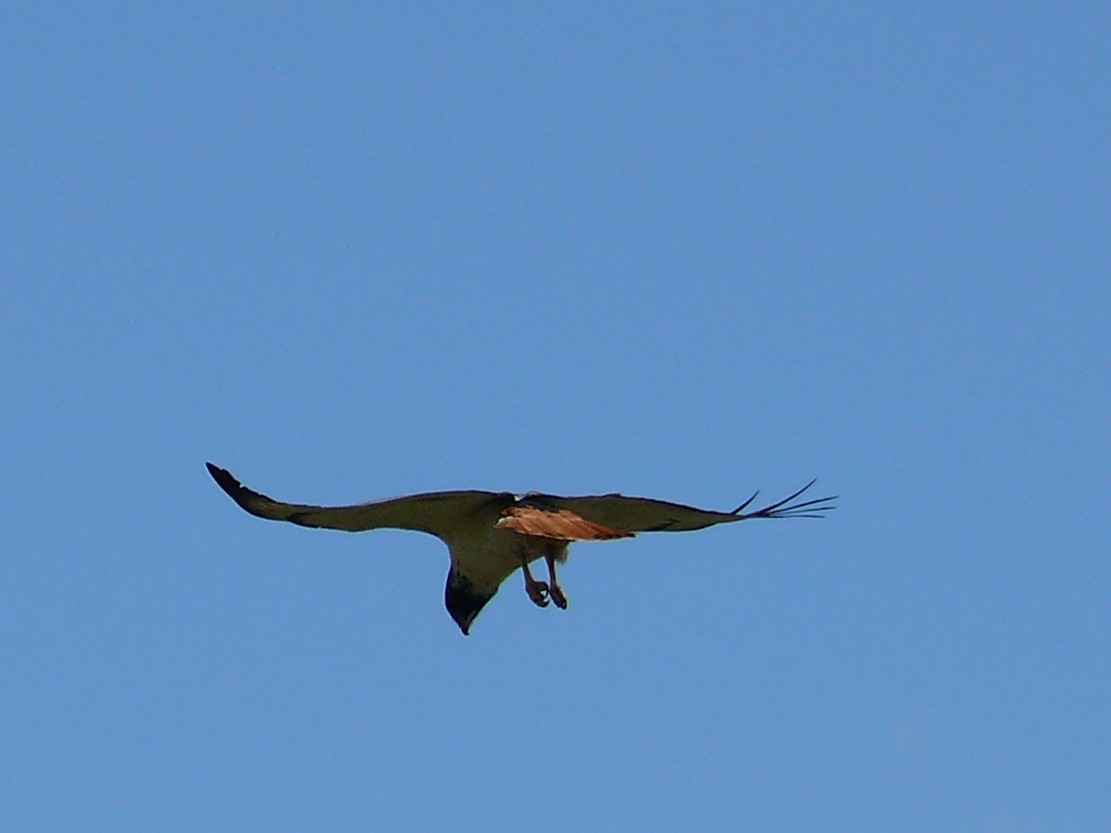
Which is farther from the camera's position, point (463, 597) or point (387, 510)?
point (463, 597)

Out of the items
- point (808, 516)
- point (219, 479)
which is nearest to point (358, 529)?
point (219, 479)

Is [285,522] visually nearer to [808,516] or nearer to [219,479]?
[219,479]

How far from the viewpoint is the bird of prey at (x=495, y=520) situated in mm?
18930

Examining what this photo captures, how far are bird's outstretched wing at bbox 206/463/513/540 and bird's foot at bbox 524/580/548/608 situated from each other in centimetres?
62

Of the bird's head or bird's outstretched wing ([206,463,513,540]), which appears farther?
the bird's head

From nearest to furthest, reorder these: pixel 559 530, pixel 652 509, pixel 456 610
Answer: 1. pixel 559 530
2. pixel 652 509
3. pixel 456 610

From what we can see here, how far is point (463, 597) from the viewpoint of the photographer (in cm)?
2111

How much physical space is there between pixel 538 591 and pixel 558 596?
24cm

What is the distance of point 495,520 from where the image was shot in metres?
20.1

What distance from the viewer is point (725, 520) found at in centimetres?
1998

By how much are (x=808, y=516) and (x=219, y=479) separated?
426 cm

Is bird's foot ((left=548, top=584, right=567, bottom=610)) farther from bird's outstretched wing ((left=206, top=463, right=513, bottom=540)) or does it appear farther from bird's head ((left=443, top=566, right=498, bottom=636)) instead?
bird's head ((left=443, top=566, right=498, bottom=636))

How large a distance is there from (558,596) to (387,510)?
4.75 ft

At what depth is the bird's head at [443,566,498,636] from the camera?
21031 mm
